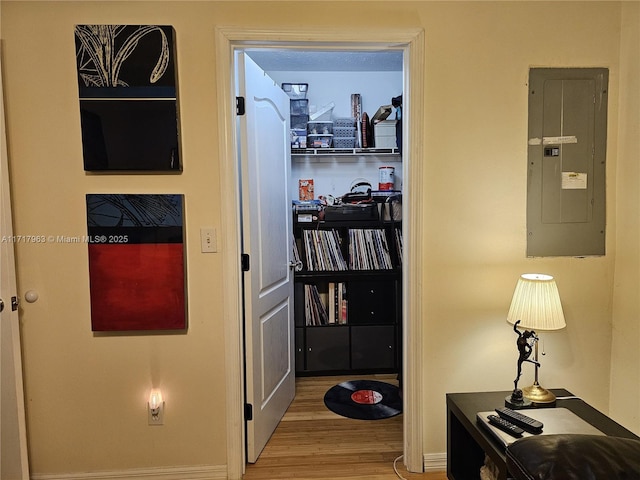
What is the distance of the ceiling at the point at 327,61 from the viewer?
2828mm

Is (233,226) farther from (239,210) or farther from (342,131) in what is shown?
(342,131)

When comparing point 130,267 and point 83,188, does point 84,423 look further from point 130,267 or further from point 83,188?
point 83,188

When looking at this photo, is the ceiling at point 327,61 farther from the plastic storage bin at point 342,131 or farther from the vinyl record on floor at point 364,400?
the vinyl record on floor at point 364,400

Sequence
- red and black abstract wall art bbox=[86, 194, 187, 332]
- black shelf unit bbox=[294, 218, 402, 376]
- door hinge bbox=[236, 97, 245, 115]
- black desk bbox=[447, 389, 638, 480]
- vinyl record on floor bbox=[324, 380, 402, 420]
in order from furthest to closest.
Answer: black shelf unit bbox=[294, 218, 402, 376] < vinyl record on floor bbox=[324, 380, 402, 420] < door hinge bbox=[236, 97, 245, 115] < red and black abstract wall art bbox=[86, 194, 187, 332] < black desk bbox=[447, 389, 638, 480]

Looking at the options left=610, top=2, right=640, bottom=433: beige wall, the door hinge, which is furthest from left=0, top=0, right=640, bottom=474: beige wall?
the door hinge

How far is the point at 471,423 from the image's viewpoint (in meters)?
1.52

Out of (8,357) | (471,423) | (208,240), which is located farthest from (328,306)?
(8,357)

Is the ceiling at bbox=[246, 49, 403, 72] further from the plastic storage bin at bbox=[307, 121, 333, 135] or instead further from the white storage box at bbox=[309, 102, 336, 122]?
the plastic storage bin at bbox=[307, 121, 333, 135]

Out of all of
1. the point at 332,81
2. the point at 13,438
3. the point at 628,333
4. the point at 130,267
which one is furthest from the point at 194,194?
the point at 628,333

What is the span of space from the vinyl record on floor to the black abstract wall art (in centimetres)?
184

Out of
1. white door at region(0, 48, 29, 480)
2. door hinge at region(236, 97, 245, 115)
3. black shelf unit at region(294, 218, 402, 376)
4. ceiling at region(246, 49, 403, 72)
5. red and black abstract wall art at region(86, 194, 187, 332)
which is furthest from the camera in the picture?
black shelf unit at region(294, 218, 402, 376)

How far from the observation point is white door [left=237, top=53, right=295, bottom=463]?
6.57 ft

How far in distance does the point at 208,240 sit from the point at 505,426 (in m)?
1.38

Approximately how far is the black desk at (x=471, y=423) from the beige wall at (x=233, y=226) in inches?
10.9
